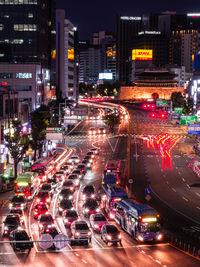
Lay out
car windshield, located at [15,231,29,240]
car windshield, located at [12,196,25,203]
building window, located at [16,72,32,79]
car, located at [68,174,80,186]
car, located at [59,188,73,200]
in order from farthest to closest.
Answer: building window, located at [16,72,32,79]
car, located at [68,174,80,186]
car, located at [59,188,73,200]
car windshield, located at [12,196,25,203]
car windshield, located at [15,231,29,240]

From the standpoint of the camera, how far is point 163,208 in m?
46.2

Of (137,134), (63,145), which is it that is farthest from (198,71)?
(63,145)

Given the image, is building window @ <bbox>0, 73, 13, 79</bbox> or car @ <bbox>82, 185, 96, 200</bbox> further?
building window @ <bbox>0, 73, 13, 79</bbox>

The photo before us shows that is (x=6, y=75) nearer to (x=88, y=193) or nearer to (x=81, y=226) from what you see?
(x=88, y=193)

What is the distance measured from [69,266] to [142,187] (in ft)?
93.6

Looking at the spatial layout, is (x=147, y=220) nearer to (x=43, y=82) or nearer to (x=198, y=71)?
(x=43, y=82)

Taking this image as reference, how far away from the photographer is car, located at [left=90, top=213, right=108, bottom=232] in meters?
37.4

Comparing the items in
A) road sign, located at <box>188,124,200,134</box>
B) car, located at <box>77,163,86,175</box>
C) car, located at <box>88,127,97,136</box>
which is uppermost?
road sign, located at <box>188,124,200,134</box>

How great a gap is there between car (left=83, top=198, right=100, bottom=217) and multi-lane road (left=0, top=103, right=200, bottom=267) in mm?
1205

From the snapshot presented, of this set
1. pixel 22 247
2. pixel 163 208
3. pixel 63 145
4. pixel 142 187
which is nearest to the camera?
pixel 22 247

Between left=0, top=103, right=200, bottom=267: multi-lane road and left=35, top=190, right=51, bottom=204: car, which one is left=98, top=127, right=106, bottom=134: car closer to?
left=0, top=103, right=200, bottom=267: multi-lane road

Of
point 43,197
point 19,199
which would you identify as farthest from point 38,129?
point 19,199

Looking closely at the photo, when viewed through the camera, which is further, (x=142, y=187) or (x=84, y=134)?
(x=84, y=134)

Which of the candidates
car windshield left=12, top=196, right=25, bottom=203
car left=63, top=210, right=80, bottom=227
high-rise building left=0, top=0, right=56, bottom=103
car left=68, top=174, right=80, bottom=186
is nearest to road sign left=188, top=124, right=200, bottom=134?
car left=68, top=174, right=80, bottom=186
